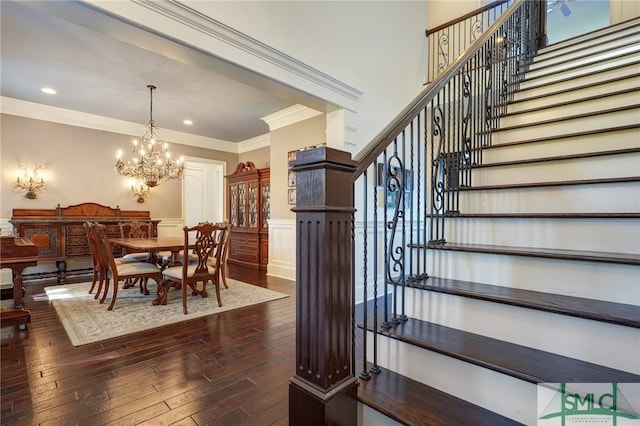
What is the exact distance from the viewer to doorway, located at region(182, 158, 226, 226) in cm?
798

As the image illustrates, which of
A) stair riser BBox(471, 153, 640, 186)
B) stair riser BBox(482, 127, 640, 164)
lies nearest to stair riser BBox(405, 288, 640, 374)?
stair riser BBox(471, 153, 640, 186)

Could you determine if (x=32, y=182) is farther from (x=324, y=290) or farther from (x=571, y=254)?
(x=571, y=254)

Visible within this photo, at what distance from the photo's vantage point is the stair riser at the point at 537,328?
3.38ft

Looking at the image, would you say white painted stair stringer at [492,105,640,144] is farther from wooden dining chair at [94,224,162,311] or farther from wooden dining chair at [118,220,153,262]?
wooden dining chair at [118,220,153,262]

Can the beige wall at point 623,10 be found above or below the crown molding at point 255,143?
above

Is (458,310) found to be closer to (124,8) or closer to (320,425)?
(320,425)

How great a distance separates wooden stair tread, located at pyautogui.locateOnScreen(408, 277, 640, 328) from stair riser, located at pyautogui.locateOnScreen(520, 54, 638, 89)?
2.65 metres

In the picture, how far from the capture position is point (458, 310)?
1395 millimetres

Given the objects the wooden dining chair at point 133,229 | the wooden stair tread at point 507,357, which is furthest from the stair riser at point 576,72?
the wooden dining chair at point 133,229

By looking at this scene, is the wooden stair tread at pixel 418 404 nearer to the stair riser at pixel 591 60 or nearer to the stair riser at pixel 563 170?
the stair riser at pixel 563 170

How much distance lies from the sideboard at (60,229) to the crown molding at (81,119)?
1.49 m

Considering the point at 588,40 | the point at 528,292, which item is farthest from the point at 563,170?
the point at 588,40

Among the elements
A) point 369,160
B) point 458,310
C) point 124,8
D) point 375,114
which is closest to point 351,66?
point 375,114

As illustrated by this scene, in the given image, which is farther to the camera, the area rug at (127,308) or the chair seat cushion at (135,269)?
the chair seat cushion at (135,269)
